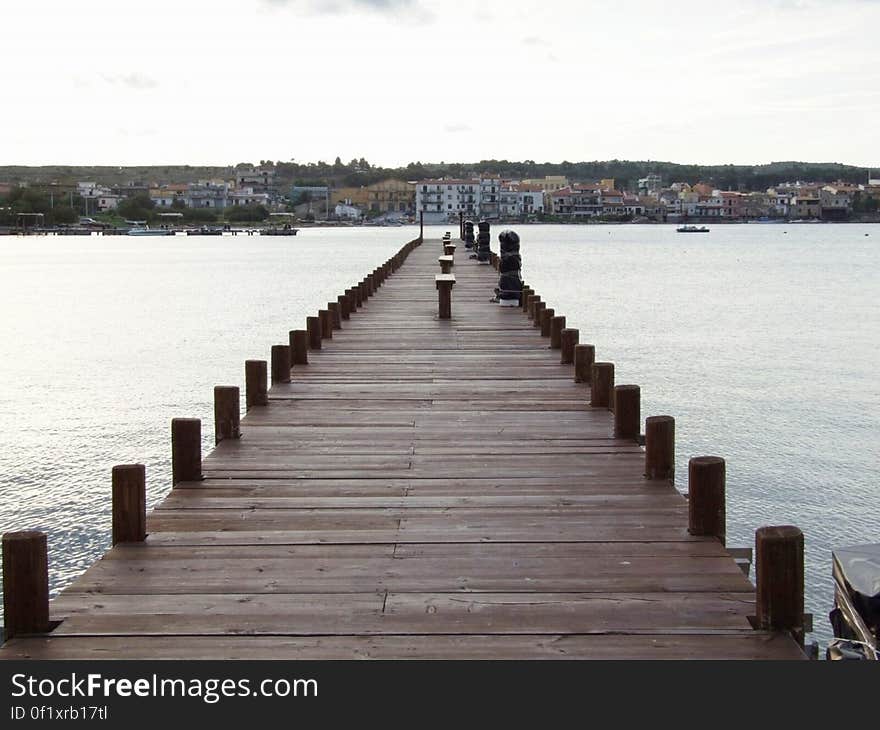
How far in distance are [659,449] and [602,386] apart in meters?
3.05

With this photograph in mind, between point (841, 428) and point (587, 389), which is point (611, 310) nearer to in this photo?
point (841, 428)

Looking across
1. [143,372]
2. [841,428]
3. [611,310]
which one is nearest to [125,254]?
[611,310]

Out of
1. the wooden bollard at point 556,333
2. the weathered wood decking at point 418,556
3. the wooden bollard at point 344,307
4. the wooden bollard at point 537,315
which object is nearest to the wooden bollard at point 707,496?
the weathered wood decking at point 418,556

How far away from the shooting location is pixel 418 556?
6.95m

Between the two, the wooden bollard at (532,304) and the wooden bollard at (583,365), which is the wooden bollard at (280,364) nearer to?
the wooden bollard at (583,365)

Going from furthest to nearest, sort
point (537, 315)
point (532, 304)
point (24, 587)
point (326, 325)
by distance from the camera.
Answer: point (532, 304) → point (537, 315) → point (326, 325) → point (24, 587)

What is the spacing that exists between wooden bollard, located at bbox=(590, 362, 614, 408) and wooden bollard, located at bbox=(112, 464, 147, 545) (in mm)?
5670

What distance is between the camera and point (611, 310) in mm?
53812

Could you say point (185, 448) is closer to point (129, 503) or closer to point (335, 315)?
point (129, 503)

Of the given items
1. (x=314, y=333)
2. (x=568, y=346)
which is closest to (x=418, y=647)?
(x=568, y=346)

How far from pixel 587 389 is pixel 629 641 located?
733 cm

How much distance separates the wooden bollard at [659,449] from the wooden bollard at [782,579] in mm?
2932

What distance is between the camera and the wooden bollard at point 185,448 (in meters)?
8.66
